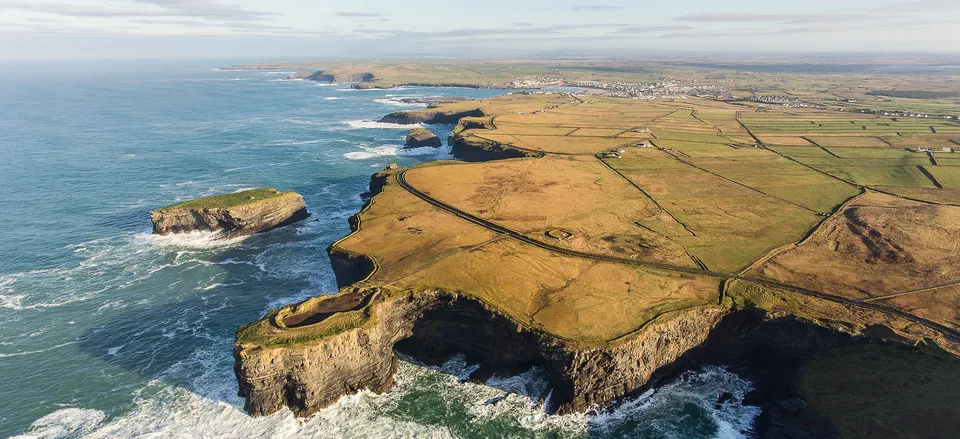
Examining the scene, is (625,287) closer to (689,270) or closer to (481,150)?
(689,270)

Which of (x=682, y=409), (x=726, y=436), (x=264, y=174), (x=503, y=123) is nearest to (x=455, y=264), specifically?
(x=682, y=409)

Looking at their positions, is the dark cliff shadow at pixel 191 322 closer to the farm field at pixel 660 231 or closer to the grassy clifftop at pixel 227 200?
the grassy clifftop at pixel 227 200

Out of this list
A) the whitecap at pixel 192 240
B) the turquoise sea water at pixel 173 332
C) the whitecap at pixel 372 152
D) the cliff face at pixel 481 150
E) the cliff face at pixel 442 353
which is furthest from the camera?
the whitecap at pixel 372 152

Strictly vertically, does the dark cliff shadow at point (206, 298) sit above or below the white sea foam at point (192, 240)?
below

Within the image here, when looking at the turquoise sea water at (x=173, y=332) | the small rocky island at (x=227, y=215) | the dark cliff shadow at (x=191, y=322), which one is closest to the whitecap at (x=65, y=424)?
the turquoise sea water at (x=173, y=332)

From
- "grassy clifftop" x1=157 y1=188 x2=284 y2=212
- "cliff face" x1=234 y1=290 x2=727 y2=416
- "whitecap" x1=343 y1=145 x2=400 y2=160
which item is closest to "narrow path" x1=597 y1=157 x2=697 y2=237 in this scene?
"cliff face" x1=234 y1=290 x2=727 y2=416

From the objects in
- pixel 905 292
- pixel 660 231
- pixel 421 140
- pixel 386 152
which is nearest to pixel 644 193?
pixel 660 231
